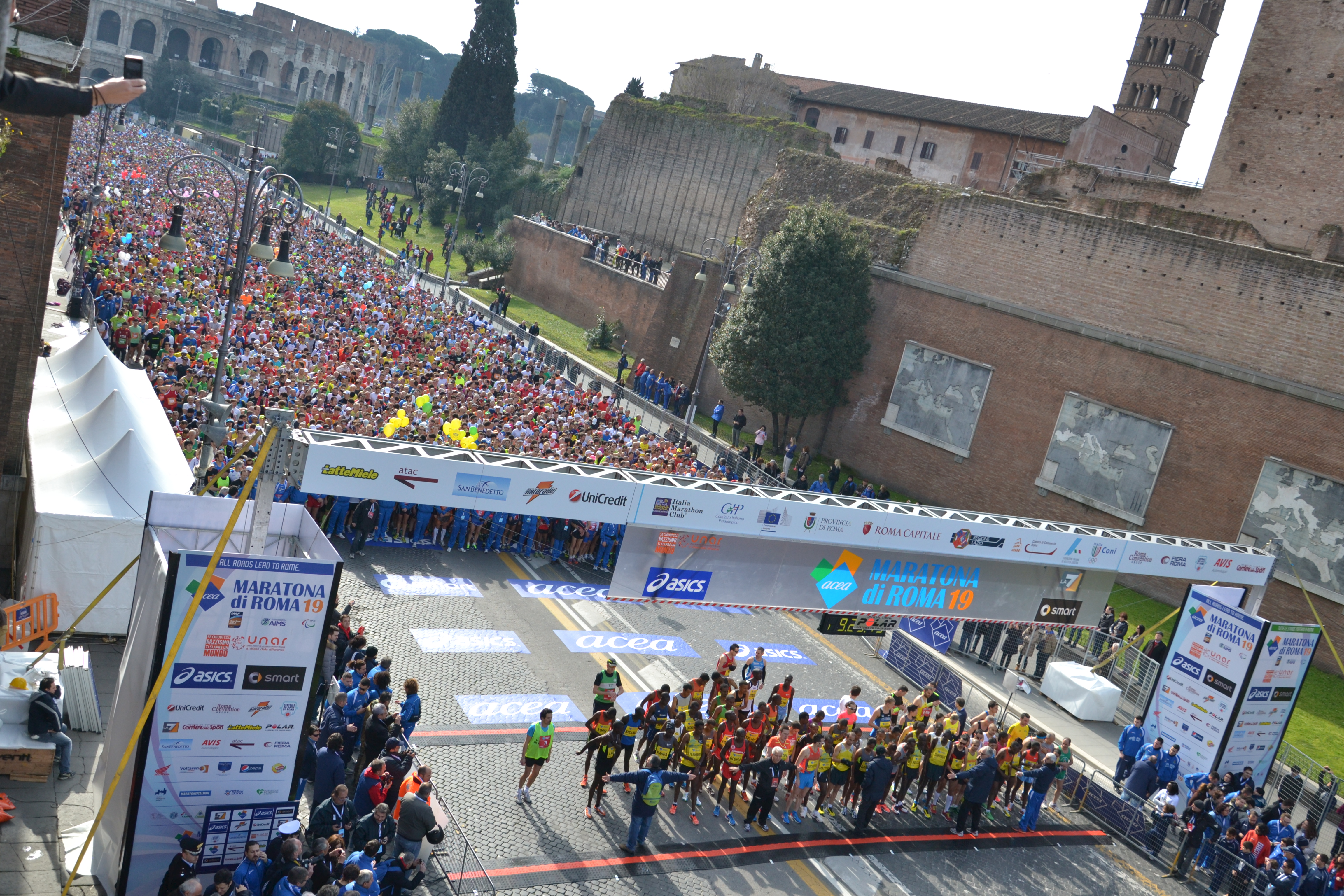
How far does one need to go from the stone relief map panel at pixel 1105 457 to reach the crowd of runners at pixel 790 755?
41.3ft

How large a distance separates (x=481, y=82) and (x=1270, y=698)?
59.7 m

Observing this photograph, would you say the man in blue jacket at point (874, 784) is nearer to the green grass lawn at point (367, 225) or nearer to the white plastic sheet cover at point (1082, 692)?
the white plastic sheet cover at point (1082, 692)

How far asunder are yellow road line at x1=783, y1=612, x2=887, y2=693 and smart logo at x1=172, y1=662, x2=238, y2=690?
36.5 ft

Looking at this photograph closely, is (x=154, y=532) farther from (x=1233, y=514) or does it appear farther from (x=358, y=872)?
(x=1233, y=514)

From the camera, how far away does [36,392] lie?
17.5 meters

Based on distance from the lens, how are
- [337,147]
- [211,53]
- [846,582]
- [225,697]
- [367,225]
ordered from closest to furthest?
[225,697] < [846,582] < [367,225] < [337,147] < [211,53]

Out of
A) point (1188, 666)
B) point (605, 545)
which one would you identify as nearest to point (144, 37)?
point (605, 545)

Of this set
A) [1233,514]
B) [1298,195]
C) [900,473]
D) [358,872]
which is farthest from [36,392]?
[1298,195]

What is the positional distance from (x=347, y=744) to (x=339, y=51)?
126 metres

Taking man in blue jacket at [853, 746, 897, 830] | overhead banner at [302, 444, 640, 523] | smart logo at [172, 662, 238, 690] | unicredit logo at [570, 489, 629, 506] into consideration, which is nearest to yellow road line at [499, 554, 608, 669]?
man in blue jacket at [853, 746, 897, 830]

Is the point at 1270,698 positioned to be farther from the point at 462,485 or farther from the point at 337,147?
the point at 337,147

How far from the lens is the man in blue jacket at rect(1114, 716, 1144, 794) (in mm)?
17422

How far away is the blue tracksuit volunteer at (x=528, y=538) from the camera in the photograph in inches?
838

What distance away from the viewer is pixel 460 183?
59719mm
